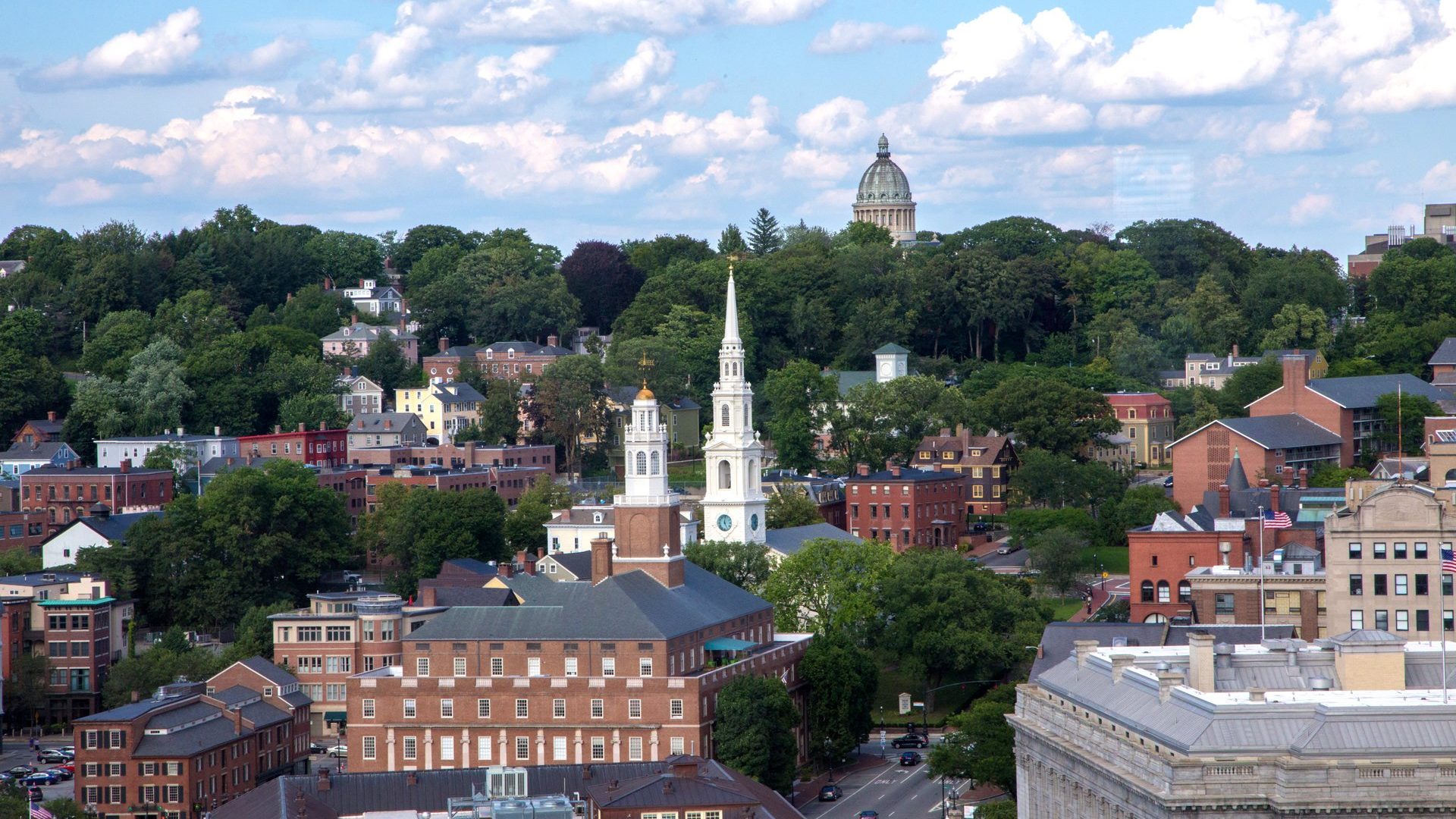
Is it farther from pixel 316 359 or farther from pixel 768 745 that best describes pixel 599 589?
pixel 316 359

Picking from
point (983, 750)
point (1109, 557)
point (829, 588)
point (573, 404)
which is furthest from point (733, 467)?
→ point (983, 750)

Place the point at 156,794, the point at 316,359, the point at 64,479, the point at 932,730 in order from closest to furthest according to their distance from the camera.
Result: 1. the point at 156,794
2. the point at 932,730
3. the point at 64,479
4. the point at 316,359

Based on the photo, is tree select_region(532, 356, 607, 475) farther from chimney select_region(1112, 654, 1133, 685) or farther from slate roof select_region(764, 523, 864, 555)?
chimney select_region(1112, 654, 1133, 685)

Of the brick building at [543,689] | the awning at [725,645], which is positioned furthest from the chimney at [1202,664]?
the awning at [725,645]

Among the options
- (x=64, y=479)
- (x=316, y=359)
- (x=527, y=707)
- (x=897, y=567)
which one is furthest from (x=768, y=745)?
(x=316, y=359)

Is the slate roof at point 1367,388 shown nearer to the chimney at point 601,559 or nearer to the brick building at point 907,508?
the brick building at point 907,508

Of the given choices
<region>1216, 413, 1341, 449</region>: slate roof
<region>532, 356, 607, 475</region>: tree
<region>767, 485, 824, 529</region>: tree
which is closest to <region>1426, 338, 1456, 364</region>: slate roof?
<region>1216, 413, 1341, 449</region>: slate roof

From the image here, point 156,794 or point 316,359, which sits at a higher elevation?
point 316,359
